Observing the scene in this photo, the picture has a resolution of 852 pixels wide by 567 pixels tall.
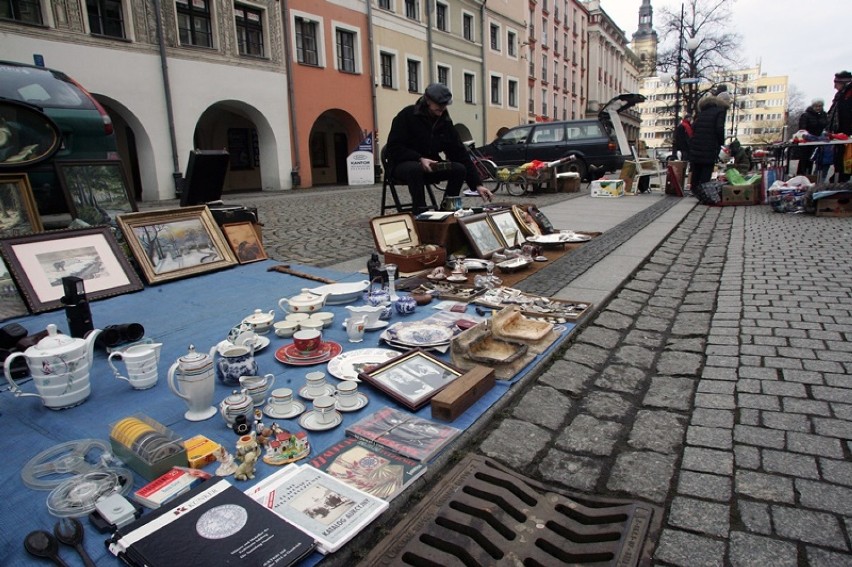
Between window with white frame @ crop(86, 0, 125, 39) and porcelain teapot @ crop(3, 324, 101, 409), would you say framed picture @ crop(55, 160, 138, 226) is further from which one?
window with white frame @ crop(86, 0, 125, 39)

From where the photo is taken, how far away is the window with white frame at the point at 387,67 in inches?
799

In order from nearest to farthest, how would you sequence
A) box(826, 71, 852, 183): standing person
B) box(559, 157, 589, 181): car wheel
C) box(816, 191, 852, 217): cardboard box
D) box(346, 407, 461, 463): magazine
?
box(346, 407, 461, 463): magazine < box(816, 191, 852, 217): cardboard box < box(826, 71, 852, 183): standing person < box(559, 157, 589, 181): car wheel

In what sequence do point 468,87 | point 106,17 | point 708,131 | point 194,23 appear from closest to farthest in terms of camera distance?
point 708,131 → point 106,17 → point 194,23 → point 468,87

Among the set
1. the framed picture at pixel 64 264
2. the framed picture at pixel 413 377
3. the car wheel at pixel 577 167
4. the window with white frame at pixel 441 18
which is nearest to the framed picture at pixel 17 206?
the framed picture at pixel 64 264

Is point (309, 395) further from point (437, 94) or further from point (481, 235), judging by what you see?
point (437, 94)

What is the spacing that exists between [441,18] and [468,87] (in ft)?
11.1

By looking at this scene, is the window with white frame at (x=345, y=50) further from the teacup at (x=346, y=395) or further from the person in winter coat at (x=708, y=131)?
the teacup at (x=346, y=395)

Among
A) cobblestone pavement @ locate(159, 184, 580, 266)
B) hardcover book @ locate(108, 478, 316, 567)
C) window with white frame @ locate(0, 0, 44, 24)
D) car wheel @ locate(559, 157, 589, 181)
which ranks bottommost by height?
hardcover book @ locate(108, 478, 316, 567)

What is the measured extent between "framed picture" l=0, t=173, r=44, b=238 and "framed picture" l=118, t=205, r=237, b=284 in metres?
0.67

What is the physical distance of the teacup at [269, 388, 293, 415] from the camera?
219cm

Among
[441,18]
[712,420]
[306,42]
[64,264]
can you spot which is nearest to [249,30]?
[306,42]

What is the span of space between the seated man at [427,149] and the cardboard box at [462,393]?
3701mm

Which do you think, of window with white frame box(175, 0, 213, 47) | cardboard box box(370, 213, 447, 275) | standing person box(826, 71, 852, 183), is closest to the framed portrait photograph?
cardboard box box(370, 213, 447, 275)

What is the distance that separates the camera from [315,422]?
2.11 metres
